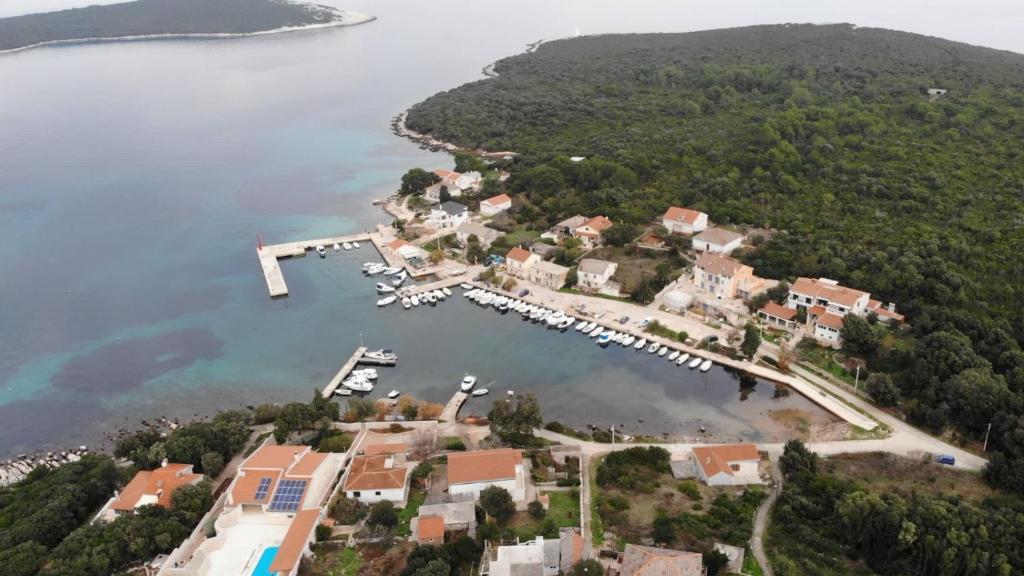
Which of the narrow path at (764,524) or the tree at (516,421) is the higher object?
the tree at (516,421)

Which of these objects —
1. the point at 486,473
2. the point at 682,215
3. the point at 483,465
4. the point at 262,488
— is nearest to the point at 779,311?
the point at 682,215

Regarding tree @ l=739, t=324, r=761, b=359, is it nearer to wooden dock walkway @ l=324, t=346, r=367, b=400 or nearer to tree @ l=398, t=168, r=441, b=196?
wooden dock walkway @ l=324, t=346, r=367, b=400

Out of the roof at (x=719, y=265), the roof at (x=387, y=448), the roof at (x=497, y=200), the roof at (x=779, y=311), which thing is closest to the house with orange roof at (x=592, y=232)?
the roof at (x=497, y=200)

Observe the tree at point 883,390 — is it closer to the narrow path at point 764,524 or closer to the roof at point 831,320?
the roof at point 831,320

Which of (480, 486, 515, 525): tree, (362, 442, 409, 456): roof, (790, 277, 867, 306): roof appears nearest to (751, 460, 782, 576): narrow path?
(480, 486, 515, 525): tree

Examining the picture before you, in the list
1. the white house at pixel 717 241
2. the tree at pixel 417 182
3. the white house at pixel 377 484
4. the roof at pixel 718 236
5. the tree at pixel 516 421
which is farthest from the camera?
the tree at pixel 417 182

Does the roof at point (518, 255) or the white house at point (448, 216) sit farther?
the white house at point (448, 216)

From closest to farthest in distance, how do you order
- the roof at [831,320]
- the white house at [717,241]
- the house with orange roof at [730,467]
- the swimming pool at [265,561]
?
the swimming pool at [265,561] < the house with orange roof at [730,467] < the roof at [831,320] < the white house at [717,241]

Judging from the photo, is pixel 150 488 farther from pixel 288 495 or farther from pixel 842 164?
pixel 842 164
